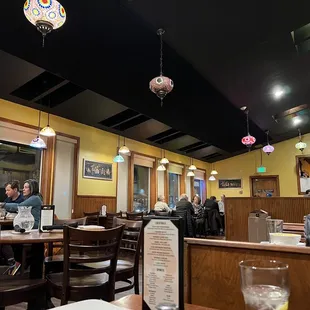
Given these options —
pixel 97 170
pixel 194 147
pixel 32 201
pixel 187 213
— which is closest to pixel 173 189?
pixel 194 147

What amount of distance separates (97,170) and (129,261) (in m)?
4.46

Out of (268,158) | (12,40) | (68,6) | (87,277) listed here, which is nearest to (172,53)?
(68,6)

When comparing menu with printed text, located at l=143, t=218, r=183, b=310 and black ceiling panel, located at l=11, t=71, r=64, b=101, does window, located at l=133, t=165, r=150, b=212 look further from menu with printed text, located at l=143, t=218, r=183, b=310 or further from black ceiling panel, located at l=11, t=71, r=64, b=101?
menu with printed text, located at l=143, t=218, r=183, b=310

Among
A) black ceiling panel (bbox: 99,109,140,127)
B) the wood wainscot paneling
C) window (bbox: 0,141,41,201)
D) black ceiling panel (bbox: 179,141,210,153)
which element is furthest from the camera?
black ceiling panel (bbox: 179,141,210,153)

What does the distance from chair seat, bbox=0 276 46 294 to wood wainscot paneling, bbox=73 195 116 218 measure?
14.4ft

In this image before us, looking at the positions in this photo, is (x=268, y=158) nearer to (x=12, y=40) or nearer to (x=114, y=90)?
(x=114, y=90)

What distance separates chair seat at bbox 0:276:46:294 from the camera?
1.87m

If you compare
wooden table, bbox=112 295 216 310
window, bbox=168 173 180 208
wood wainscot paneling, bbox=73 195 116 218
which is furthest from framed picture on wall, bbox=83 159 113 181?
wooden table, bbox=112 295 216 310

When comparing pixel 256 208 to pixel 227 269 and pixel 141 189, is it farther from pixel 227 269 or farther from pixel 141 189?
pixel 141 189

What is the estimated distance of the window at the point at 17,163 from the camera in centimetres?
537

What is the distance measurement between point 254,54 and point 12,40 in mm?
3366

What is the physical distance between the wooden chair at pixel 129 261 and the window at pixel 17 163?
10.5 ft

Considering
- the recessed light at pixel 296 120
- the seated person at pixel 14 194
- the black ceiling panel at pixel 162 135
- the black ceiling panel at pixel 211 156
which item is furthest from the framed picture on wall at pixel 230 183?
the seated person at pixel 14 194

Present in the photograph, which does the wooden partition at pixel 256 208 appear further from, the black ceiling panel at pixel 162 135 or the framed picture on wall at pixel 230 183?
the framed picture on wall at pixel 230 183
